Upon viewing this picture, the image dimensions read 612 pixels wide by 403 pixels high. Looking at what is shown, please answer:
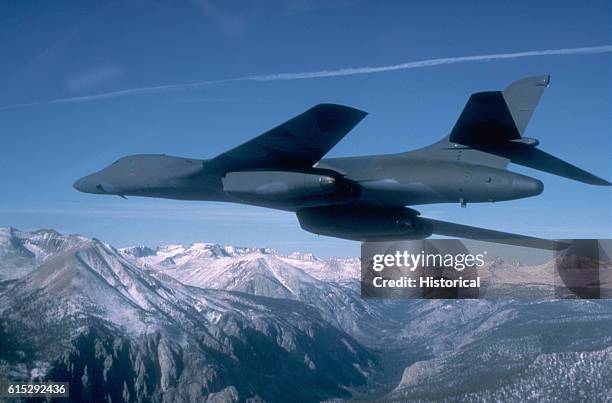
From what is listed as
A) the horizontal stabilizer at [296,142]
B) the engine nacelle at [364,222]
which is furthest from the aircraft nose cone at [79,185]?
the engine nacelle at [364,222]

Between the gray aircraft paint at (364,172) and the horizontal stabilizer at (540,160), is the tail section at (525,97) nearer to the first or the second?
the gray aircraft paint at (364,172)

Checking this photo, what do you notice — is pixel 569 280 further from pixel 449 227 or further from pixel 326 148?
pixel 326 148

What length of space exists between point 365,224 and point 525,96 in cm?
809

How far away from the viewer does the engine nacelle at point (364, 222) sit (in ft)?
65.8

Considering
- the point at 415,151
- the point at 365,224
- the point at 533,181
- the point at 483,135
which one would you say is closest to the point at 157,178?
the point at 365,224

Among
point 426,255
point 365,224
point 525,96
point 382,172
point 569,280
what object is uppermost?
point 525,96

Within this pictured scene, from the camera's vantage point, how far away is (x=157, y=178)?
19703 millimetres

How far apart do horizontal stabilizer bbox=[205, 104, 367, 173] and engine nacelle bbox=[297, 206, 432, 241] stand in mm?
3971

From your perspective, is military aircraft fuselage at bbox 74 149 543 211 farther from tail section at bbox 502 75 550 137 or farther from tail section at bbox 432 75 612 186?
tail section at bbox 502 75 550 137

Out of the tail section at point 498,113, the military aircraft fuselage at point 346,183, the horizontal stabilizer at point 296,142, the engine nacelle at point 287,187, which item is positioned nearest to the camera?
the tail section at point 498,113

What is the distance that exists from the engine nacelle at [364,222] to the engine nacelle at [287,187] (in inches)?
116

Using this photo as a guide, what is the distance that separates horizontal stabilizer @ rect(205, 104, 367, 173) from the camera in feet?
47.0

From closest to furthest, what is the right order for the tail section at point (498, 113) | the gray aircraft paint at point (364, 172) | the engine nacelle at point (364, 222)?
1. the tail section at point (498, 113)
2. the gray aircraft paint at point (364, 172)
3. the engine nacelle at point (364, 222)

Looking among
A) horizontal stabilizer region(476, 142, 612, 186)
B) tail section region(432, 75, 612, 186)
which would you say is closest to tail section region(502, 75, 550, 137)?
tail section region(432, 75, 612, 186)
